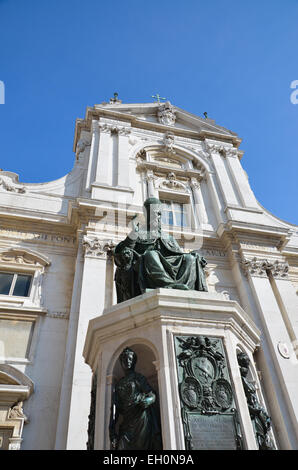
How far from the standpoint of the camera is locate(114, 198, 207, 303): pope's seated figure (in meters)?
5.06

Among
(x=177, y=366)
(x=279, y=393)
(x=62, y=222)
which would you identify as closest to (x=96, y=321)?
(x=177, y=366)

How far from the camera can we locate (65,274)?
10719mm

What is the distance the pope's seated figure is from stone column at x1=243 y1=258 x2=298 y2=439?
4.98 m

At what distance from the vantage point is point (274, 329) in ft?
32.4

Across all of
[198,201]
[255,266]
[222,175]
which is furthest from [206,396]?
[222,175]

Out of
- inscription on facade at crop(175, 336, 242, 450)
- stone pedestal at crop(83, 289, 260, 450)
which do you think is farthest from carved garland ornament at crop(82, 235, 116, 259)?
inscription on facade at crop(175, 336, 242, 450)

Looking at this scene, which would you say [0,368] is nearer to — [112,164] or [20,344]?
[20,344]

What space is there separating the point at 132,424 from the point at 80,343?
471 centimetres

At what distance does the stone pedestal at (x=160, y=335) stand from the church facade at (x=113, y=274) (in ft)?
0.08

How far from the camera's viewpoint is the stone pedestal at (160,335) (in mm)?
3903

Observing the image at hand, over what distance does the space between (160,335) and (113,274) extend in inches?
243

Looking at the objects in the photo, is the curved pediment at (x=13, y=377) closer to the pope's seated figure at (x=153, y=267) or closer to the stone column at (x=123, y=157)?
the pope's seated figure at (x=153, y=267)

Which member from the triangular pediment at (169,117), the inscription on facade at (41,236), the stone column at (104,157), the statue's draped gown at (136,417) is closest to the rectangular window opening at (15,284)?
the inscription on facade at (41,236)

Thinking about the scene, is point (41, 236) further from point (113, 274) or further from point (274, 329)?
point (274, 329)
